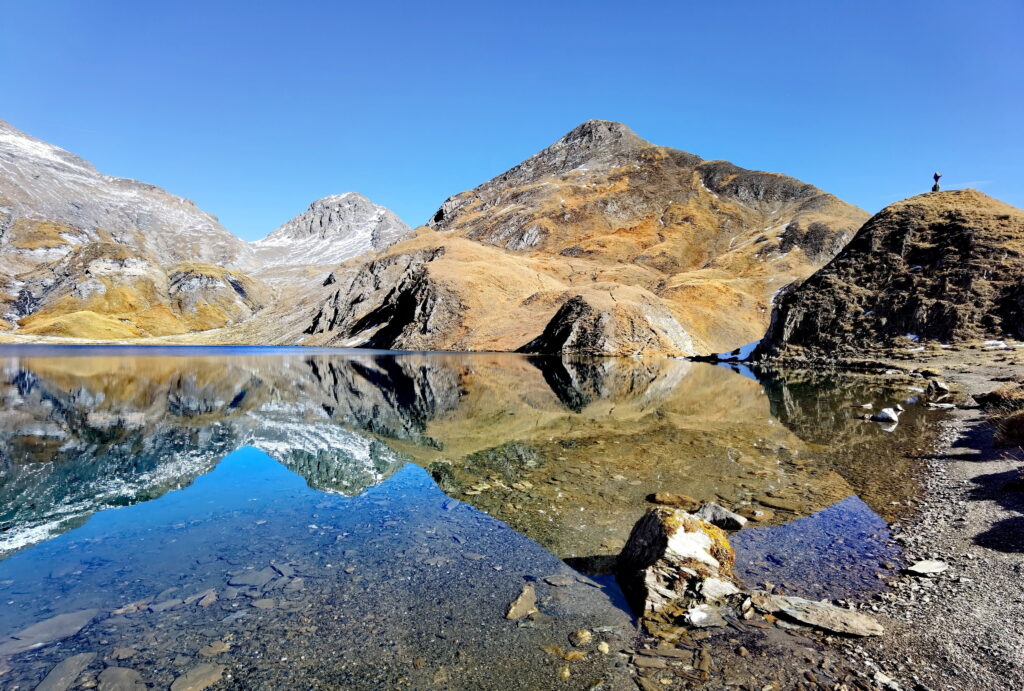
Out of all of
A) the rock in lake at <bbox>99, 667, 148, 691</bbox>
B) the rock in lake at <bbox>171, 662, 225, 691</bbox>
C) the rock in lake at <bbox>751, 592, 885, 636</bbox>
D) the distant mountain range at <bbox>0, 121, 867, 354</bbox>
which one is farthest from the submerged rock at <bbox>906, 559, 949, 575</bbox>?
the distant mountain range at <bbox>0, 121, 867, 354</bbox>

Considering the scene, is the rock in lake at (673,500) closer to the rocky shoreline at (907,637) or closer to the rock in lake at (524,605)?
the rocky shoreline at (907,637)

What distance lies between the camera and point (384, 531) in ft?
35.6

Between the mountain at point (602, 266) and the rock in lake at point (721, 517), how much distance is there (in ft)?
214

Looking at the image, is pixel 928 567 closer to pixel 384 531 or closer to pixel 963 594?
pixel 963 594

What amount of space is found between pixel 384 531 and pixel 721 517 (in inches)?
284

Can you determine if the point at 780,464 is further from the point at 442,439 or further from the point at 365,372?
the point at 365,372

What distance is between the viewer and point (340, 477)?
15.0 metres

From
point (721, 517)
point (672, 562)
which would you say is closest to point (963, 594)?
point (721, 517)

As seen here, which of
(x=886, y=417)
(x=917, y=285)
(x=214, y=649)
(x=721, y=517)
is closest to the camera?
(x=214, y=649)

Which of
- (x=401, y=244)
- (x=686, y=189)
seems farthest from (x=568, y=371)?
(x=686, y=189)

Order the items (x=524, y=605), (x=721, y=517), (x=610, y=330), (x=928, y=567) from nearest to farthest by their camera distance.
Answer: (x=524, y=605) → (x=928, y=567) → (x=721, y=517) → (x=610, y=330)

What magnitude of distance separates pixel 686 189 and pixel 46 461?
7321 inches

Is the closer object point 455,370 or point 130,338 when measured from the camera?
point 455,370

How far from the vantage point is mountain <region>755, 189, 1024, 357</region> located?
44188mm
